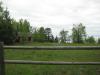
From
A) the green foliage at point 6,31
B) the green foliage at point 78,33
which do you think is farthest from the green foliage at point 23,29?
the green foliage at point 6,31

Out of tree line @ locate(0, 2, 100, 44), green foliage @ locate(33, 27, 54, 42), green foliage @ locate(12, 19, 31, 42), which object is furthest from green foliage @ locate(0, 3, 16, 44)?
green foliage @ locate(33, 27, 54, 42)

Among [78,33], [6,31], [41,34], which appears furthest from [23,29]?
[6,31]

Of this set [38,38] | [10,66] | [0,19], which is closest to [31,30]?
[38,38]

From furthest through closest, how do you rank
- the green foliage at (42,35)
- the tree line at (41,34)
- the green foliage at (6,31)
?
the green foliage at (42,35)
the tree line at (41,34)
the green foliage at (6,31)

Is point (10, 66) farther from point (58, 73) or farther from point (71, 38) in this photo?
point (71, 38)

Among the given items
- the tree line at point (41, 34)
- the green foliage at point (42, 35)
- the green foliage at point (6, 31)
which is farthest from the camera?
the green foliage at point (42, 35)

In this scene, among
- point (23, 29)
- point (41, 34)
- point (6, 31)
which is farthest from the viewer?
point (41, 34)

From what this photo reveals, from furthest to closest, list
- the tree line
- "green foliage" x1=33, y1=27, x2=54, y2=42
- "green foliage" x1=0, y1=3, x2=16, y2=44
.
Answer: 1. "green foliage" x1=33, y1=27, x2=54, y2=42
2. the tree line
3. "green foliage" x1=0, y1=3, x2=16, y2=44

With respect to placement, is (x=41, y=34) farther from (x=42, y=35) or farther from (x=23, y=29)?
(x=23, y=29)

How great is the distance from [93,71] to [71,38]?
89985 mm

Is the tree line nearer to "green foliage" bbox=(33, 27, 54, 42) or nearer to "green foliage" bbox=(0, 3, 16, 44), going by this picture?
"green foliage" bbox=(33, 27, 54, 42)

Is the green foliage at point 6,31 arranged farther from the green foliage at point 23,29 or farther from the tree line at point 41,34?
the green foliage at point 23,29

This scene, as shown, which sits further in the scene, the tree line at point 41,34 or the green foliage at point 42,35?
the green foliage at point 42,35

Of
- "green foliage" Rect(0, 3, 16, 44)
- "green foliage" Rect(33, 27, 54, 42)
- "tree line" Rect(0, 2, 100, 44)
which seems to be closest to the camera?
"green foliage" Rect(0, 3, 16, 44)
